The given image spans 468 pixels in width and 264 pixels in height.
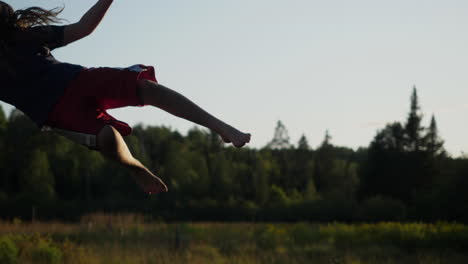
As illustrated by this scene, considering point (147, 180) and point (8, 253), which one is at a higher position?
point (147, 180)

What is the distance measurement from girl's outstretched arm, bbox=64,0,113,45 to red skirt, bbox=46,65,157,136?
173mm

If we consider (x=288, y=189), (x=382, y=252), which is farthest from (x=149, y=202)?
(x=382, y=252)

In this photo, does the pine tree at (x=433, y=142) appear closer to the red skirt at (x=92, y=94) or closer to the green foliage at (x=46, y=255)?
the green foliage at (x=46, y=255)

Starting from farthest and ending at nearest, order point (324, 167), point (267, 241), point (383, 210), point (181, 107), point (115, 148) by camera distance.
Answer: point (324, 167)
point (383, 210)
point (267, 241)
point (181, 107)
point (115, 148)

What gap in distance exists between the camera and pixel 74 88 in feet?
7.96

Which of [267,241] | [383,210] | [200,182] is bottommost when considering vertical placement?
[267,241]

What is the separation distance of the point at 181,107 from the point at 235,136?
0.83 ft

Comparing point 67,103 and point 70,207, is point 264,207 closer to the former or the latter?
point 70,207

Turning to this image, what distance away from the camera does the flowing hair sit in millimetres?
2412

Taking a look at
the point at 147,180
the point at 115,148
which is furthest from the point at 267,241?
the point at 115,148

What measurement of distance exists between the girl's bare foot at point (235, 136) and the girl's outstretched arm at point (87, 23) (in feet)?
2.30

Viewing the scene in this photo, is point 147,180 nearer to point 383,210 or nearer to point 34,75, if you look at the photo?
point 34,75

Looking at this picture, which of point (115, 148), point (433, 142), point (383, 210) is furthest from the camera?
point (433, 142)

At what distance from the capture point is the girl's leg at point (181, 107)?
2391 millimetres
